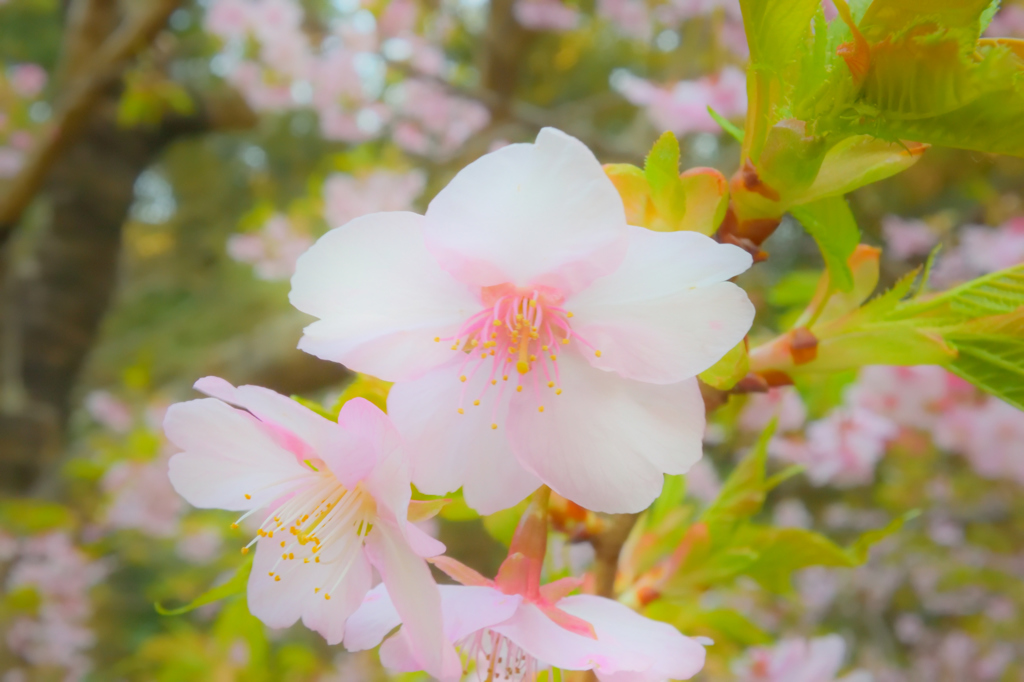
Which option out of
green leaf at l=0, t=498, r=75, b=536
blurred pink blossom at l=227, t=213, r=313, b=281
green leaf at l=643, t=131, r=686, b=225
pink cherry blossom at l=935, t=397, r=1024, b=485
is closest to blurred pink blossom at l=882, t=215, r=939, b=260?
pink cherry blossom at l=935, t=397, r=1024, b=485

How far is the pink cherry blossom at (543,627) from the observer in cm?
26

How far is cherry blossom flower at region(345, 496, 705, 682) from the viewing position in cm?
26

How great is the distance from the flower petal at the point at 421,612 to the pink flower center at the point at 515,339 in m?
0.07

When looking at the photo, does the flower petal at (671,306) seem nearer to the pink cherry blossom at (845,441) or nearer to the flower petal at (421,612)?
the flower petal at (421,612)

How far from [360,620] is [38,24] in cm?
435

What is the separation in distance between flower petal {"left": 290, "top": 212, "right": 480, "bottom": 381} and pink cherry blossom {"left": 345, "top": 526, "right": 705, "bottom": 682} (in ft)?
0.31

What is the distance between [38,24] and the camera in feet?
11.3

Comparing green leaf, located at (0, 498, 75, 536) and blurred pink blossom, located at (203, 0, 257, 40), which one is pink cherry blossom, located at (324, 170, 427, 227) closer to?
blurred pink blossom, located at (203, 0, 257, 40)

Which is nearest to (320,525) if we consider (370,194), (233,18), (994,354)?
(994,354)

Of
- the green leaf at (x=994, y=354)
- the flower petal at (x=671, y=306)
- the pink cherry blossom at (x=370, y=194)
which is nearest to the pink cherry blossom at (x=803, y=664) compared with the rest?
the green leaf at (x=994, y=354)

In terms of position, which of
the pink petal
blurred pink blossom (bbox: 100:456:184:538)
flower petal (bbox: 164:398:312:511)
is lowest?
blurred pink blossom (bbox: 100:456:184:538)

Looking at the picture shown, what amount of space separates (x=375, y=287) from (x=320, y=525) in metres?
Answer: 0.12

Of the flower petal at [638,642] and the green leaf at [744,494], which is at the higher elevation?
the flower petal at [638,642]

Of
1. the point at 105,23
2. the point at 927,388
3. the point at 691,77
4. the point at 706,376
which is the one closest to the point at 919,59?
the point at 706,376
